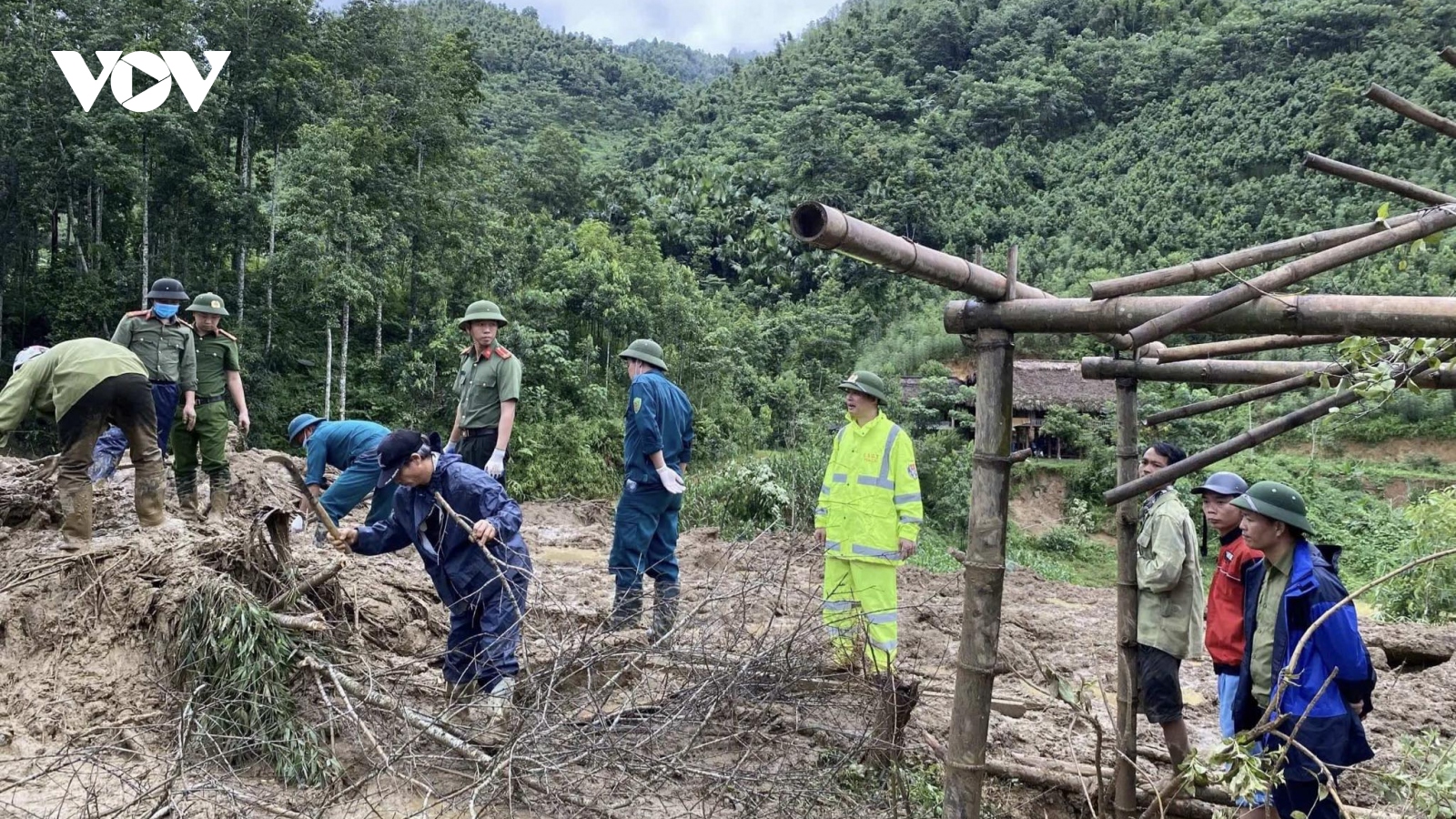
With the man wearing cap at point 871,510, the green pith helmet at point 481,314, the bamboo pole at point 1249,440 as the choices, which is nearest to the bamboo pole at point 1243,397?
the bamboo pole at point 1249,440

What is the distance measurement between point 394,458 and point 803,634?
1774 millimetres

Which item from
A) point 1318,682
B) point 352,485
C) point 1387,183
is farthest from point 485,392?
point 1387,183

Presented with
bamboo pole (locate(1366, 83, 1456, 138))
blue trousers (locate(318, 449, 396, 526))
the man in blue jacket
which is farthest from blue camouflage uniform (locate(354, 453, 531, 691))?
bamboo pole (locate(1366, 83, 1456, 138))

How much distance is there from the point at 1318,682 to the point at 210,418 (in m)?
6.39

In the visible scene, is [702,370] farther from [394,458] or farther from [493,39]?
[493,39]

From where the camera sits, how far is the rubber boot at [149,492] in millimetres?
5508

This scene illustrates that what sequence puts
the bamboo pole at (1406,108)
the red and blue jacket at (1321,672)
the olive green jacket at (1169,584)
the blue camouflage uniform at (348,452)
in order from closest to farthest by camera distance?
the bamboo pole at (1406,108) < the red and blue jacket at (1321,672) < the olive green jacket at (1169,584) < the blue camouflage uniform at (348,452)

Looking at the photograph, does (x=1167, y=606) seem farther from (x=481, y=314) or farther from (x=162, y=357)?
(x=162, y=357)

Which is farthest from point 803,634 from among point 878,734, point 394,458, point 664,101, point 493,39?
point 493,39

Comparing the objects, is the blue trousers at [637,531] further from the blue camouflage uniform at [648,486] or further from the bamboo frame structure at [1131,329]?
the bamboo frame structure at [1131,329]

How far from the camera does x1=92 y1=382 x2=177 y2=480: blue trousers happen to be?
243 inches

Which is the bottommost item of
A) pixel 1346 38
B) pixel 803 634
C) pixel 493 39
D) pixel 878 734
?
pixel 878 734

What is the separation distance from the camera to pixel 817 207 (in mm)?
2318

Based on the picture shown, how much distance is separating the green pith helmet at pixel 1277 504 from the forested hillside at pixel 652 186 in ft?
3.01
